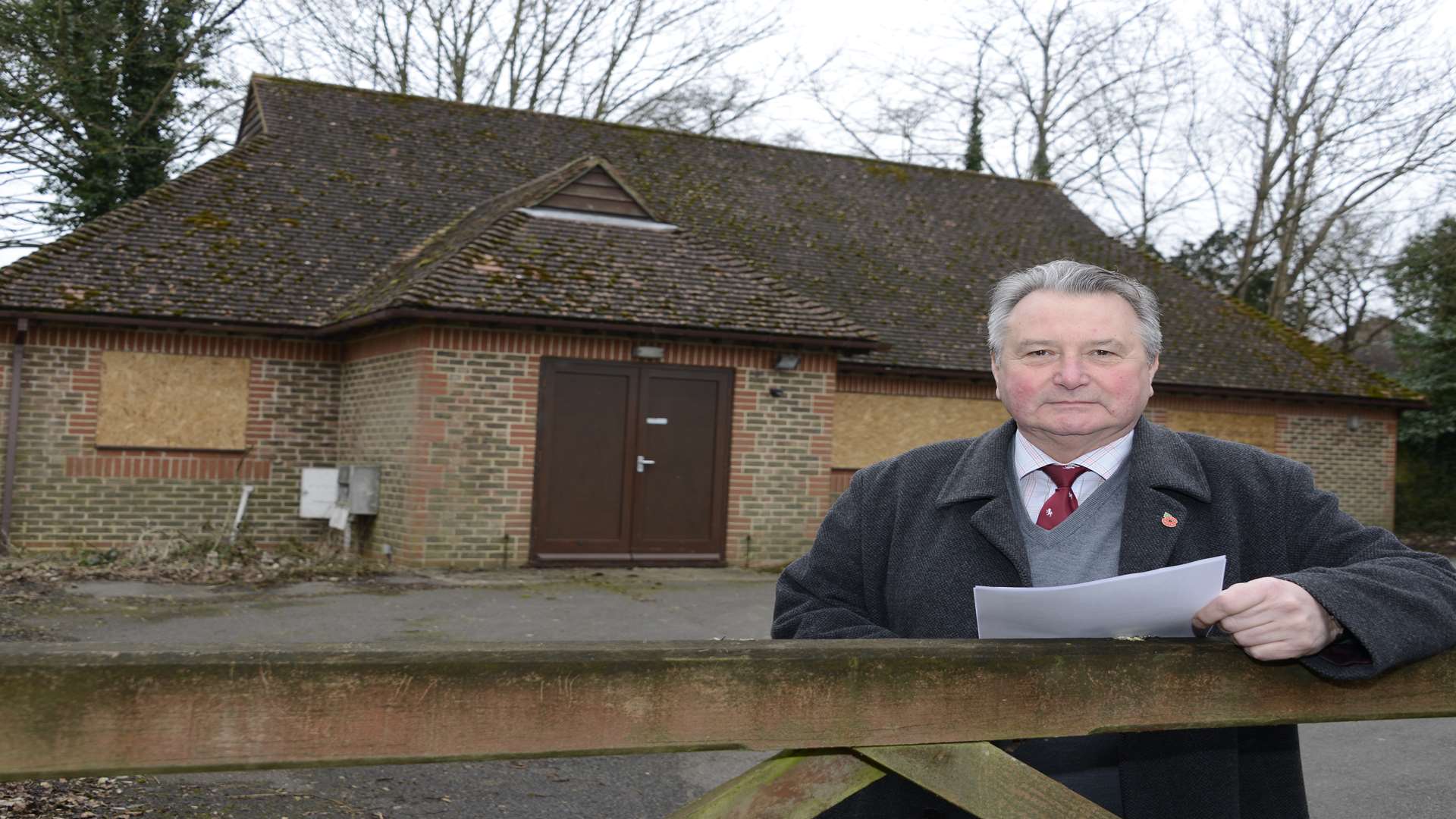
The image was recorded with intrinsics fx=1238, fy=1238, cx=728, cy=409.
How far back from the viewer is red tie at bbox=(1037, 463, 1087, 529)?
2.51 m

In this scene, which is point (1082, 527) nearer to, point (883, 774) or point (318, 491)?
point (883, 774)

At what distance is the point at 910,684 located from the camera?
5.91ft

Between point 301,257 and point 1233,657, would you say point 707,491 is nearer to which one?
point 301,257

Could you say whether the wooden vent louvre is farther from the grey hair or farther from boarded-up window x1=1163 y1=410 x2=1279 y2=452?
the grey hair

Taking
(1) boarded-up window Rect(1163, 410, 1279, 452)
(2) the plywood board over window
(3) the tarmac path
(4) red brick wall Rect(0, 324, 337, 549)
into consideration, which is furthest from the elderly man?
(1) boarded-up window Rect(1163, 410, 1279, 452)

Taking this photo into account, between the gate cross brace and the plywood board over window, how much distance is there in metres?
13.5

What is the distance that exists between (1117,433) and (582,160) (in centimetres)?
1288

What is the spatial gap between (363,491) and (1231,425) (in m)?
12.5

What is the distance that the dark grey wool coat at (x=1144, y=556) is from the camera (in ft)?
7.41

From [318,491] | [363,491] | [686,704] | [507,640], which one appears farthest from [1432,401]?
[686,704]

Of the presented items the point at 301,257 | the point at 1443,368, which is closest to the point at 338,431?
the point at 301,257

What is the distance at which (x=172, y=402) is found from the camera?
13859mm

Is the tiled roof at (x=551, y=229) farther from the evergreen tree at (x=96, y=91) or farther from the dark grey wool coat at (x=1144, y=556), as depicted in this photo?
the dark grey wool coat at (x=1144, y=556)

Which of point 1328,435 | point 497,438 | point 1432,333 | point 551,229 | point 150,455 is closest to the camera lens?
point 497,438
